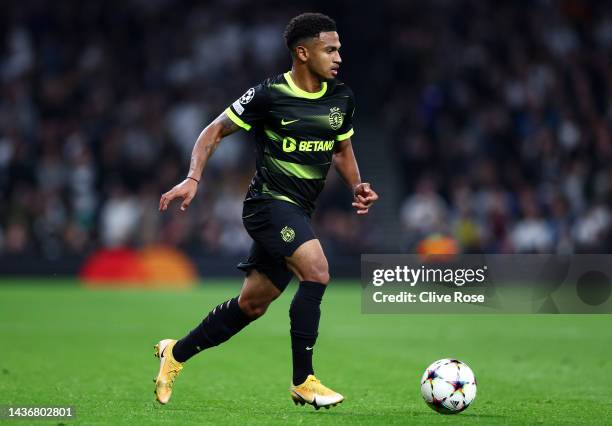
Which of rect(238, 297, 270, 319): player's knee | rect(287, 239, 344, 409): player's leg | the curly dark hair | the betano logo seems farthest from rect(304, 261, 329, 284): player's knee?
the curly dark hair

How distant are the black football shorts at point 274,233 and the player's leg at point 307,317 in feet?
0.25

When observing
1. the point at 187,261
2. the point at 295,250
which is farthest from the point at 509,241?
the point at 295,250

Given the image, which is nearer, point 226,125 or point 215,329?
point 226,125

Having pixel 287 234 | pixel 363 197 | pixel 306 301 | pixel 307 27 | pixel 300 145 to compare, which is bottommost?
pixel 306 301

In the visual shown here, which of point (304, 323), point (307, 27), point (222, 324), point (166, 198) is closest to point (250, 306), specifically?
point (222, 324)

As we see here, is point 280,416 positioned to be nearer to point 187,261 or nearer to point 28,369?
point 28,369

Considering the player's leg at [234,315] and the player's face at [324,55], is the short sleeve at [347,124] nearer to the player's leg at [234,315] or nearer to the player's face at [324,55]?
the player's face at [324,55]

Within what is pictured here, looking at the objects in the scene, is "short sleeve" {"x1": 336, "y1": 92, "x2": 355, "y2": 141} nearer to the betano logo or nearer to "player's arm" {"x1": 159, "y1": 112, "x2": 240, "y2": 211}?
the betano logo

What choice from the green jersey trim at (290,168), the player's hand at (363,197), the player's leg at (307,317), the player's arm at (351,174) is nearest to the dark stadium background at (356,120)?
the player's arm at (351,174)

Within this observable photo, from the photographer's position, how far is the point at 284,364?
10.9 m

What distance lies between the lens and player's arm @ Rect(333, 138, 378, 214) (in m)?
8.02

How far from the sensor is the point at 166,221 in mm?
22188

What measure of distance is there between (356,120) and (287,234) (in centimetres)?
1671

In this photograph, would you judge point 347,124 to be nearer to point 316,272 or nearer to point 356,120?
point 316,272
